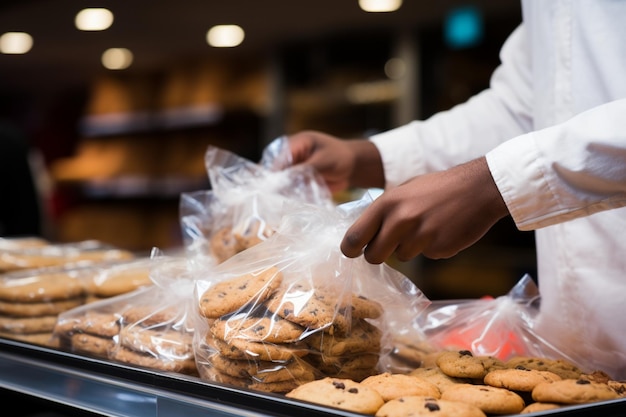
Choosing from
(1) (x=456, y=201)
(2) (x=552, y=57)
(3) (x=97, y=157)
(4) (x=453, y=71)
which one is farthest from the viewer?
(3) (x=97, y=157)

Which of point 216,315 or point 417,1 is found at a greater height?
point 417,1

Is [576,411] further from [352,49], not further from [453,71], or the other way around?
[352,49]

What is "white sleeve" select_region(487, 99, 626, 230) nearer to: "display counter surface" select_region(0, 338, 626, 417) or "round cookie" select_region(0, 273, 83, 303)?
"display counter surface" select_region(0, 338, 626, 417)

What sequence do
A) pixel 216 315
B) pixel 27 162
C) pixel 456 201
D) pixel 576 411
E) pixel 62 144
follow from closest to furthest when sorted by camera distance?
pixel 576 411 → pixel 456 201 → pixel 216 315 → pixel 27 162 → pixel 62 144

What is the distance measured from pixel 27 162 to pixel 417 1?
2.34m

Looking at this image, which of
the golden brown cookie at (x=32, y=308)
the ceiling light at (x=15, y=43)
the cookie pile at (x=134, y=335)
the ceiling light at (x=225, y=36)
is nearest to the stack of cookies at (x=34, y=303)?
the golden brown cookie at (x=32, y=308)

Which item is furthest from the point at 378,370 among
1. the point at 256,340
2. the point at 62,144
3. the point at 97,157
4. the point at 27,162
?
the point at 62,144

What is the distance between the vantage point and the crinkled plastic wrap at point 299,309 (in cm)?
92

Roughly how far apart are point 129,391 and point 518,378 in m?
0.47

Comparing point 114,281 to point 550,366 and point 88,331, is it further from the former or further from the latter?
point 550,366

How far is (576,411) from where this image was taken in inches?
27.4

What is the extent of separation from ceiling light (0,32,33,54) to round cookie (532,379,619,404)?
581cm

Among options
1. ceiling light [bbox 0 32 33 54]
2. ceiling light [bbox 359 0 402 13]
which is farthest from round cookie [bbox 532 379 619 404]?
ceiling light [bbox 0 32 33 54]

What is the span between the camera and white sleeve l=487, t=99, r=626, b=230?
836 mm
